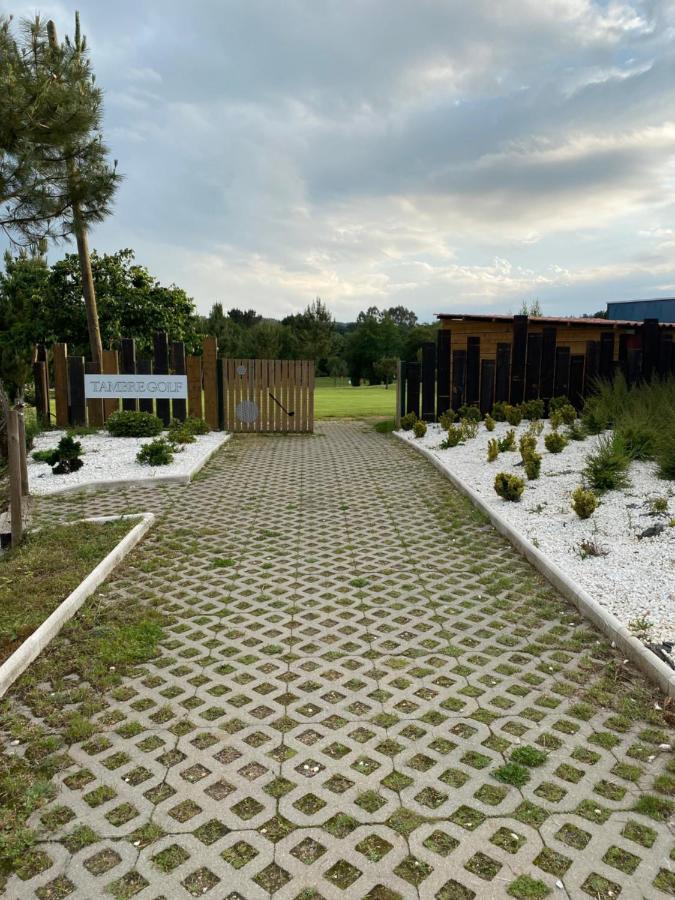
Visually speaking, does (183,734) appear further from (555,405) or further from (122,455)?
(555,405)

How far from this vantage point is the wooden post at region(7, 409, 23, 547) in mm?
5777

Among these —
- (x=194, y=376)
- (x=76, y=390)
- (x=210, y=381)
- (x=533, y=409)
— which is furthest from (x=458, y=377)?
(x=76, y=390)

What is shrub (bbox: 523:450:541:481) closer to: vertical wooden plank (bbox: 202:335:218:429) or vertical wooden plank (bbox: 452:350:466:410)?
vertical wooden plank (bbox: 452:350:466:410)

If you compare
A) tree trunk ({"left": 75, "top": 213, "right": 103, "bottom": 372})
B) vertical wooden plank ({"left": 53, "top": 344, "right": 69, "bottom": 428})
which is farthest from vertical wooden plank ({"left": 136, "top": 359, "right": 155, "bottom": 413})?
vertical wooden plank ({"left": 53, "top": 344, "right": 69, "bottom": 428})

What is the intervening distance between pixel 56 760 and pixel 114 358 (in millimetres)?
12009

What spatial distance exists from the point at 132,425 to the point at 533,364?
9262 mm

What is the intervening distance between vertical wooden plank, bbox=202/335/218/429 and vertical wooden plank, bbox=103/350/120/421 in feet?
6.39

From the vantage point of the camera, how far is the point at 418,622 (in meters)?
4.50

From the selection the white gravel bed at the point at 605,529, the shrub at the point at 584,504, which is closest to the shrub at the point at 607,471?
the white gravel bed at the point at 605,529

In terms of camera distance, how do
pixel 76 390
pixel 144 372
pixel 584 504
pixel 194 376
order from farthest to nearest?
1. pixel 194 376
2. pixel 144 372
3. pixel 76 390
4. pixel 584 504

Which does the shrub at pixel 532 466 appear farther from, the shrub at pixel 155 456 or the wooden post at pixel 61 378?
the wooden post at pixel 61 378

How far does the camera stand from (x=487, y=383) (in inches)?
581

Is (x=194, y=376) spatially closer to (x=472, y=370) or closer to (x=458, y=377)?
(x=458, y=377)

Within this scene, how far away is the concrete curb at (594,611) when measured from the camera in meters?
3.61
